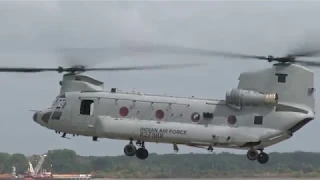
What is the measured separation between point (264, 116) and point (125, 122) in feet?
19.1

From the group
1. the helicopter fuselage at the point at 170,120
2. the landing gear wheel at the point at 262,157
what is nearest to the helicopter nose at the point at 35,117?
the helicopter fuselage at the point at 170,120

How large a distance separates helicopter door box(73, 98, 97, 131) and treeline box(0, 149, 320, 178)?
2743 centimetres

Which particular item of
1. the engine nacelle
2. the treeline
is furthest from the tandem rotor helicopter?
the treeline

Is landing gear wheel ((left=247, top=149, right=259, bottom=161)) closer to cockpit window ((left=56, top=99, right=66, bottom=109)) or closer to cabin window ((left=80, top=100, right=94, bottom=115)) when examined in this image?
cabin window ((left=80, top=100, right=94, bottom=115))

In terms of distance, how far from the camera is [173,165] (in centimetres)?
6856

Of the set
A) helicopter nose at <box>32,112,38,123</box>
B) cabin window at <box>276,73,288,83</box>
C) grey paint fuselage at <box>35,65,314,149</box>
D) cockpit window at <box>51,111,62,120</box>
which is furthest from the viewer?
helicopter nose at <box>32,112,38,123</box>

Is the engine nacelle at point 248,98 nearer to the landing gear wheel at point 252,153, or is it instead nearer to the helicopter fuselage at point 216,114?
the helicopter fuselage at point 216,114

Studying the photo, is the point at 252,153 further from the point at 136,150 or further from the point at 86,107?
the point at 86,107

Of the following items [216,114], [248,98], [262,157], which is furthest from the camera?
[262,157]

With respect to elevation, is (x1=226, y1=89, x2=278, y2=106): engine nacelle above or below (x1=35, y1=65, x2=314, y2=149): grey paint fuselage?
above

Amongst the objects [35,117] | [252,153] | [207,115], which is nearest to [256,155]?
[252,153]

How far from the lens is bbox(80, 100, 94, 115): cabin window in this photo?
34312mm

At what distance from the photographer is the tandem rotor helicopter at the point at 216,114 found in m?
32.8

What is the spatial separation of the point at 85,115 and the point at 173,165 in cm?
3501
